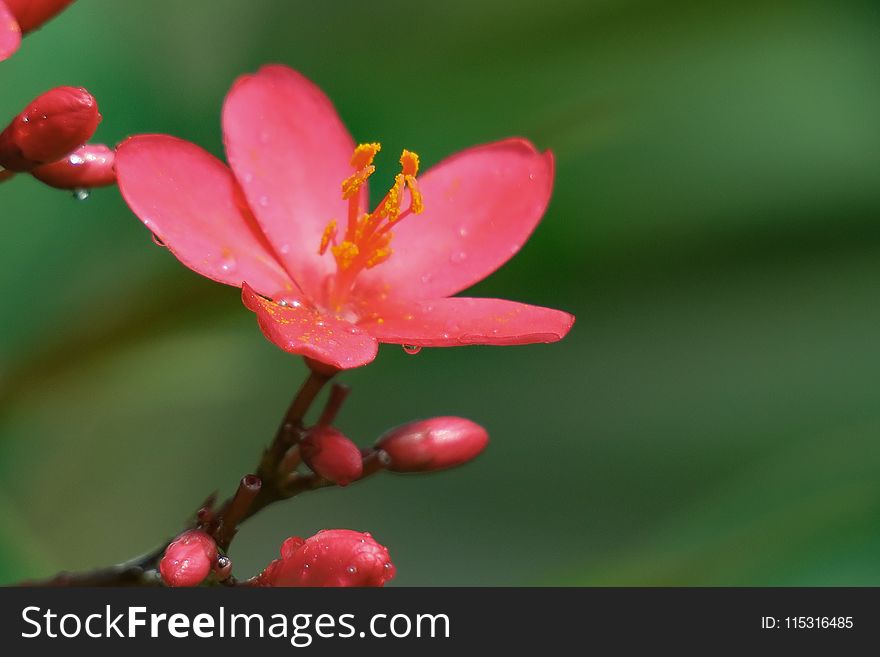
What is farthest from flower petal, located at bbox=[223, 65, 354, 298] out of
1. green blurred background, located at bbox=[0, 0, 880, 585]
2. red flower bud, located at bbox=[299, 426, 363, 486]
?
green blurred background, located at bbox=[0, 0, 880, 585]

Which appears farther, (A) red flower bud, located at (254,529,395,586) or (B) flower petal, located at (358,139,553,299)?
(B) flower petal, located at (358,139,553,299)

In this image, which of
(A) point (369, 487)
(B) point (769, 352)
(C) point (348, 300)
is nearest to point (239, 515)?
(C) point (348, 300)

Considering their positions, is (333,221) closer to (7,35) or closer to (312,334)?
(312,334)

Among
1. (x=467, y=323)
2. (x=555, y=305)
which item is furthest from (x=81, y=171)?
(x=555, y=305)

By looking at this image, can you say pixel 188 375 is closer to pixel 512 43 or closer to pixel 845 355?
pixel 512 43

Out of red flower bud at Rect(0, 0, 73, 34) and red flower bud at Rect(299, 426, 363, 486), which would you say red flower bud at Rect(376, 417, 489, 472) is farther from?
red flower bud at Rect(0, 0, 73, 34)
